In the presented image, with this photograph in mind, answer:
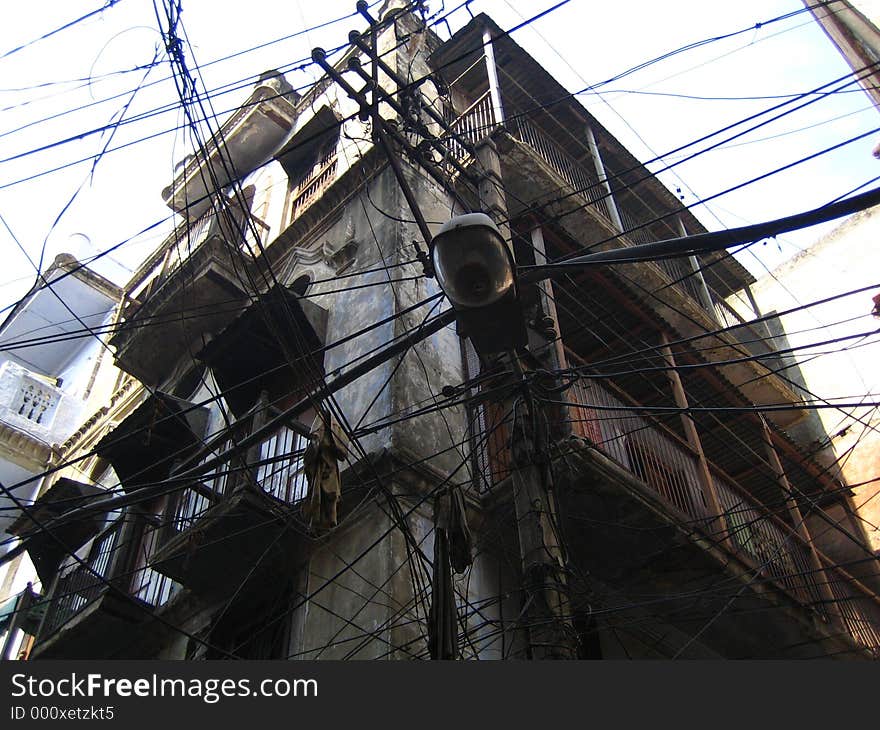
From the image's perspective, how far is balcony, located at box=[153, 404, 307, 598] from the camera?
7.54m

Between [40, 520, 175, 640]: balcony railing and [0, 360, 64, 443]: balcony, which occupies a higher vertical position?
[0, 360, 64, 443]: balcony

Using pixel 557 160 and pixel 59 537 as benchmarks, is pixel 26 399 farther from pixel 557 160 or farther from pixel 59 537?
→ pixel 557 160

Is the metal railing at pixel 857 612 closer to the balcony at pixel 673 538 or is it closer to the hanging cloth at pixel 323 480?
the balcony at pixel 673 538

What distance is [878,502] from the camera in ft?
45.3

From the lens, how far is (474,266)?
471cm

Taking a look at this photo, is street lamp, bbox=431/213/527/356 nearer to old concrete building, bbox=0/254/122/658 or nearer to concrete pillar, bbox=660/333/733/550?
concrete pillar, bbox=660/333/733/550

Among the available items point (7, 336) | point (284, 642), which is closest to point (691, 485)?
point (284, 642)

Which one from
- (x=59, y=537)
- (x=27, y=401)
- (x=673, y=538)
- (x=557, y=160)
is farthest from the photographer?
(x=27, y=401)

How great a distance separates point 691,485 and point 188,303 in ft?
32.4

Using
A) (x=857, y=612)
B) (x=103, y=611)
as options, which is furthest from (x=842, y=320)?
(x=103, y=611)

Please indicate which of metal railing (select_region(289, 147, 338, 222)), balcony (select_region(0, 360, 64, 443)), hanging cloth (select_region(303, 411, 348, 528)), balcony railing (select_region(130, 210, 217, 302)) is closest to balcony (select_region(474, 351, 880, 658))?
hanging cloth (select_region(303, 411, 348, 528))

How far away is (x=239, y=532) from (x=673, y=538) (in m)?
4.55

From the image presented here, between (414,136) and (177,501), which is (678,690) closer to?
(177,501)

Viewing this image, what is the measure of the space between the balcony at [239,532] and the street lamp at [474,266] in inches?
116
